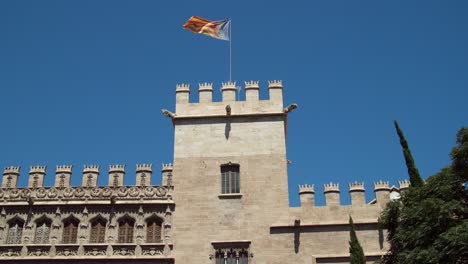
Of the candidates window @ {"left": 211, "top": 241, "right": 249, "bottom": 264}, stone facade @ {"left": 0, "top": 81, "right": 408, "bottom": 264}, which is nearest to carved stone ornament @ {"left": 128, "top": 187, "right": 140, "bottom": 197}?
stone facade @ {"left": 0, "top": 81, "right": 408, "bottom": 264}

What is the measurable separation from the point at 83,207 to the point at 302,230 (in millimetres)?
9669

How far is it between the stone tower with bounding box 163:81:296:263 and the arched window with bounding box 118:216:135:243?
6.56ft

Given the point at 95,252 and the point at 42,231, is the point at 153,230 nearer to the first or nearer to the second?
the point at 95,252

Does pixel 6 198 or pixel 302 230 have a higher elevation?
pixel 6 198

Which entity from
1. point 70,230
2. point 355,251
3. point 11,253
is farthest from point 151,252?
point 355,251

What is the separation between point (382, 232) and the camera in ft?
77.0

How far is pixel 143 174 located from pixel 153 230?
266 cm

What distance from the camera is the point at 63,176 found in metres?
25.4

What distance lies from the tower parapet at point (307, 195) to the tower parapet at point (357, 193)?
5.48 feet

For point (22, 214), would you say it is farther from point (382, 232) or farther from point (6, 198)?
point (382, 232)

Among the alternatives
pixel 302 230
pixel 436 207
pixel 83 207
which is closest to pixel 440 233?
pixel 436 207

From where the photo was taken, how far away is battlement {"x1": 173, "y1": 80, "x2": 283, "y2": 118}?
26.5 meters

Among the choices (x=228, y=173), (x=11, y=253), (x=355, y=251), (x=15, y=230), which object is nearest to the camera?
(x=355, y=251)

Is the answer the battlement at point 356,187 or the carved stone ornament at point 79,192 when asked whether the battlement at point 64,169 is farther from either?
the battlement at point 356,187
